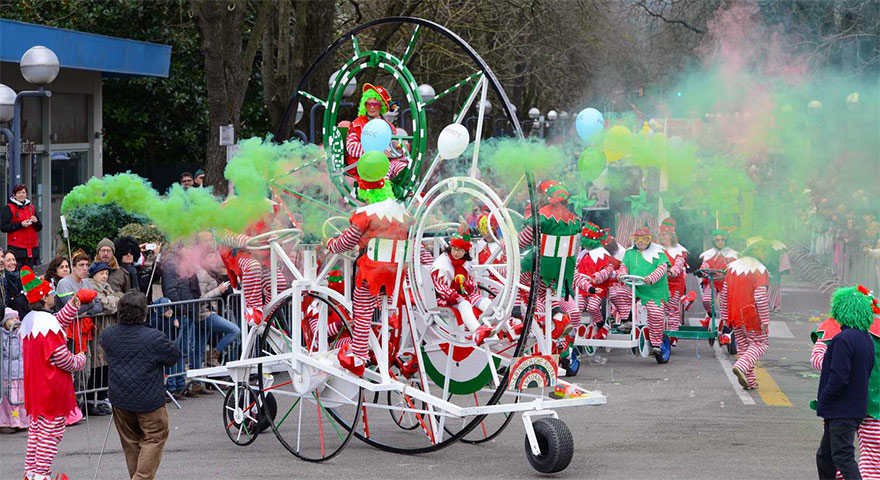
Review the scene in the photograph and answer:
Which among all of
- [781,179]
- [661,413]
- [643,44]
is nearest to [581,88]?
[643,44]

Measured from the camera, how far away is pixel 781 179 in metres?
18.3

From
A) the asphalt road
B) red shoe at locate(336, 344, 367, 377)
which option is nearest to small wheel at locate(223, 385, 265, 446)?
the asphalt road

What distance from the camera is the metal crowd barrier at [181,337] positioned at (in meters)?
11.5

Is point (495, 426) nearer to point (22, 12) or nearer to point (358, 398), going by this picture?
point (358, 398)

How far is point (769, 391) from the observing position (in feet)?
43.2

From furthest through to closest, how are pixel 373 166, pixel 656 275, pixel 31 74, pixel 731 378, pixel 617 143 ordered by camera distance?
1. pixel 656 275
2. pixel 31 74
3. pixel 731 378
4. pixel 617 143
5. pixel 373 166

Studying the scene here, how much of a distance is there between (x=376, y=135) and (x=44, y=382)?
3.23 meters

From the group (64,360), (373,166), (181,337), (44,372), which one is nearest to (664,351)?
(181,337)

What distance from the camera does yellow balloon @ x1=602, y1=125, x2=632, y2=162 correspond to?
13688 millimetres

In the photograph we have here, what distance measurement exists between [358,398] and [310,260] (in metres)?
1.26

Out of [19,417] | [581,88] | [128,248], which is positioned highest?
[581,88]

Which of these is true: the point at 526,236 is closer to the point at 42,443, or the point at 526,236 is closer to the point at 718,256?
the point at 42,443

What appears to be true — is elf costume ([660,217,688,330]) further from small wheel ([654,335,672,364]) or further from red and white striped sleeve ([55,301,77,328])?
red and white striped sleeve ([55,301,77,328])

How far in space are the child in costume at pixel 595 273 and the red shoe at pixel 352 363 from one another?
19.5 ft
